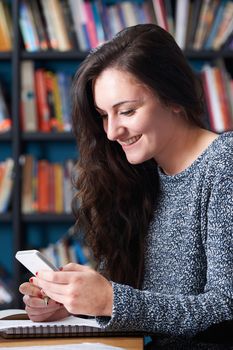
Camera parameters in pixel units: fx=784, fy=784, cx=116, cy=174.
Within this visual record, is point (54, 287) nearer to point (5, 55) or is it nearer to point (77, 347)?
point (77, 347)

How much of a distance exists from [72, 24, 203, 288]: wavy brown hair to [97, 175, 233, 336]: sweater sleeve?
0.97ft

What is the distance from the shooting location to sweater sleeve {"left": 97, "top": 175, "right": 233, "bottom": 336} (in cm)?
147

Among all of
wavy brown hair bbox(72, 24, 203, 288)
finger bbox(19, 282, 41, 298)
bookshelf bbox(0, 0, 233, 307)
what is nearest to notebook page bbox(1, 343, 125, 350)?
finger bbox(19, 282, 41, 298)

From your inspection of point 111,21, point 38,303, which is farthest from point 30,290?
point 111,21

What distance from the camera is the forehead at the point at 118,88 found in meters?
1.67

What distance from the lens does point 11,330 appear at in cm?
156

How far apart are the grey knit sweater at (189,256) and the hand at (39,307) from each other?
214 millimetres

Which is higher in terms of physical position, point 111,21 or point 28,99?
point 111,21

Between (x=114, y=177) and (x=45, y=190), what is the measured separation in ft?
5.81

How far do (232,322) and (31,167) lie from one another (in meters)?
2.21

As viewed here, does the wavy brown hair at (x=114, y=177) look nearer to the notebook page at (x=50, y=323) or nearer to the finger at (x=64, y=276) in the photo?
the notebook page at (x=50, y=323)

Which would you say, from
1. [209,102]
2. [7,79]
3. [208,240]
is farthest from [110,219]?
[7,79]

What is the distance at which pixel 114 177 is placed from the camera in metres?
1.87

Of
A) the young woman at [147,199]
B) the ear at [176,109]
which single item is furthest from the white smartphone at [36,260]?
the ear at [176,109]
